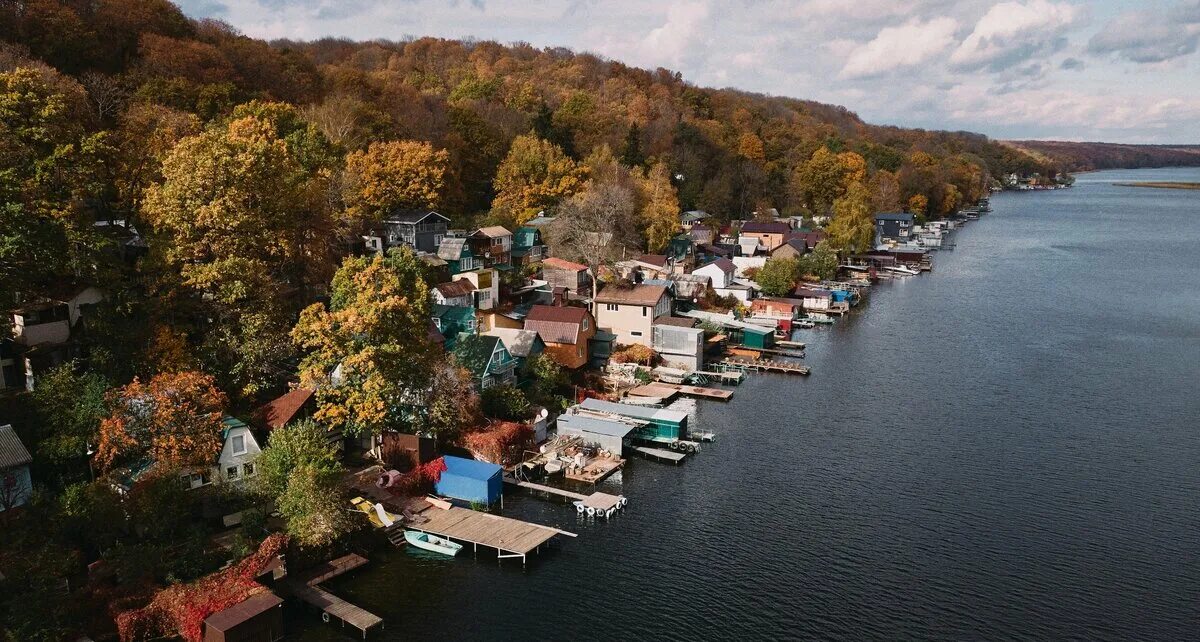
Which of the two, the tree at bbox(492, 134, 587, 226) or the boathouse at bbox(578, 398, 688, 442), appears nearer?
the boathouse at bbox(578, 398, 688, 442)

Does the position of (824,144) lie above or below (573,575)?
above

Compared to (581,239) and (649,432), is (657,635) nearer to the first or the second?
(649,432)

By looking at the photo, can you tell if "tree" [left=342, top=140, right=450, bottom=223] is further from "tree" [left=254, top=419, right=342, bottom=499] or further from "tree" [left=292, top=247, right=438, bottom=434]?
"tree" [left=254, top=419, right=342, bottom=499]

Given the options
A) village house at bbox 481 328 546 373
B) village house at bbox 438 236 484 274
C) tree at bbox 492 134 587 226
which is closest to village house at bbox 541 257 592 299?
village house at bbox 438 236 484 274

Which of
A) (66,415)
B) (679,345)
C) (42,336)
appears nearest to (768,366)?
(679,345)

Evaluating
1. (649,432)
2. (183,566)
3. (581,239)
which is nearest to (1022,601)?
(649,432)

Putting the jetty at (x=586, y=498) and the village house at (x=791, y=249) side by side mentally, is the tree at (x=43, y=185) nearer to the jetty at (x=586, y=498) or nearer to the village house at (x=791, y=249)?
the jetty at (x=586, y=498)

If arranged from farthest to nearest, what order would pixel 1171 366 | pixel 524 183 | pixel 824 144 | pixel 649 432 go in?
pixel 824 144, pixel 524 183, pixel 1171 366, pixel 649 432
